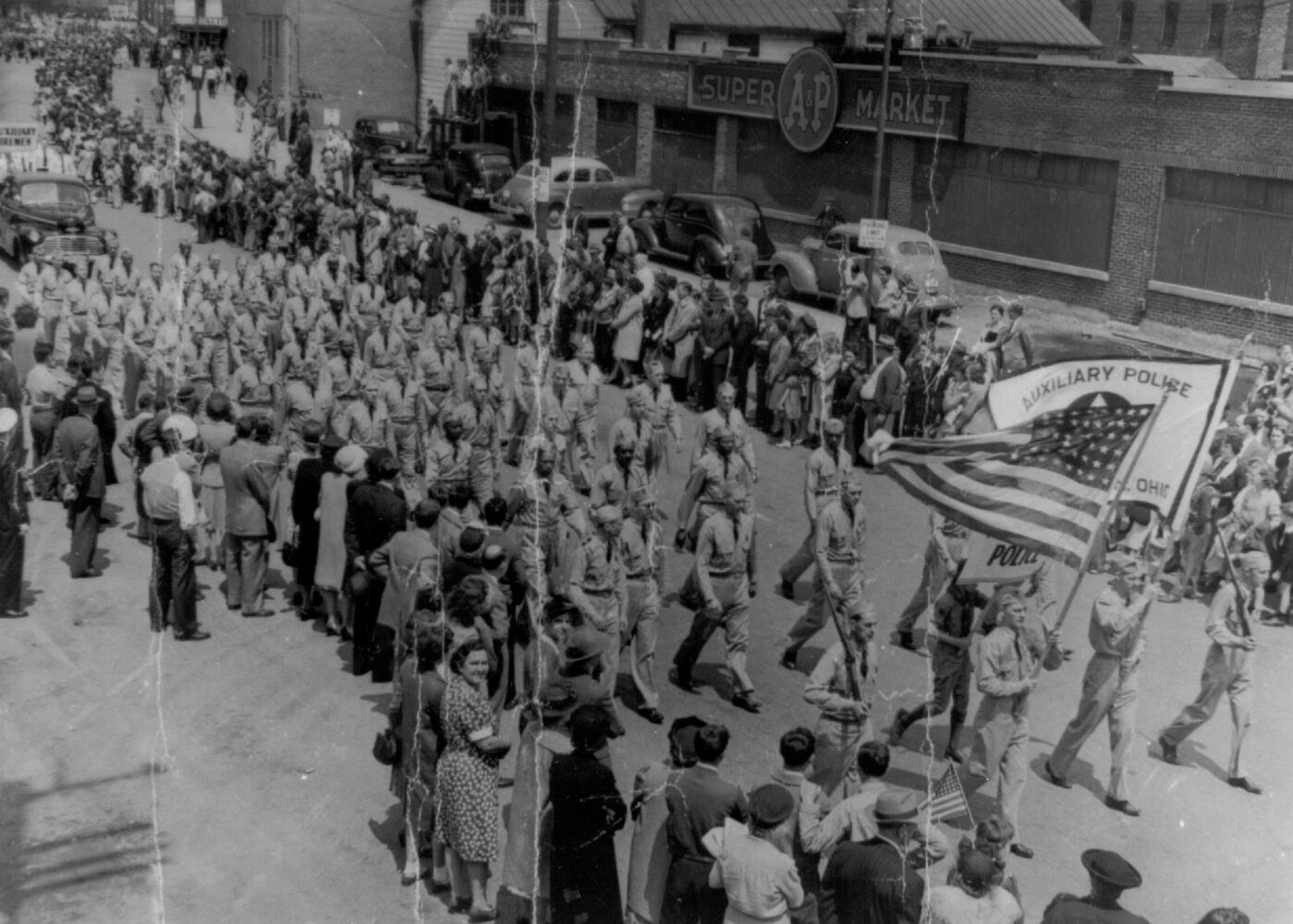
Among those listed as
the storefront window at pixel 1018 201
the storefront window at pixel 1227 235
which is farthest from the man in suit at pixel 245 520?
the storefront window at pixel 1018 201

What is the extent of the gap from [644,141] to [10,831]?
30.8 meters

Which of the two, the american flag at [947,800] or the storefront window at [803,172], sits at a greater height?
the storefront window at [803,172]

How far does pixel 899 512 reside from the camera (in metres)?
15.8

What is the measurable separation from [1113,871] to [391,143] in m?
38.5

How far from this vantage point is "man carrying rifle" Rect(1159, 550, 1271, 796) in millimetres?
9930

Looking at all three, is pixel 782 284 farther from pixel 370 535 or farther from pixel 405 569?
pixel 405 569

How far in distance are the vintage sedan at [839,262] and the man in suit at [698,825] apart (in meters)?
18.6

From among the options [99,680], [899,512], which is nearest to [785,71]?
[899,512]

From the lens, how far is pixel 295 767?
988 centimetres

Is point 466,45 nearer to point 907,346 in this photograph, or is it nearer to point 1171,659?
point 907,346

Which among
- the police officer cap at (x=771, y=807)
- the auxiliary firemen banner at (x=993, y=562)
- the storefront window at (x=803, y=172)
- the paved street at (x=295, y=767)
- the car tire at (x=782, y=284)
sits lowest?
the paved street at (x=295, y=767)

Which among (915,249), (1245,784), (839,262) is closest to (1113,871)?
(1245,784)

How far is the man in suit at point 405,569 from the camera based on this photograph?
396 inches

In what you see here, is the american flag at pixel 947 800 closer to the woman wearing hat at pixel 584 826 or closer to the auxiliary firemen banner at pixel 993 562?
the woman wearing hat at pixel 584 826
